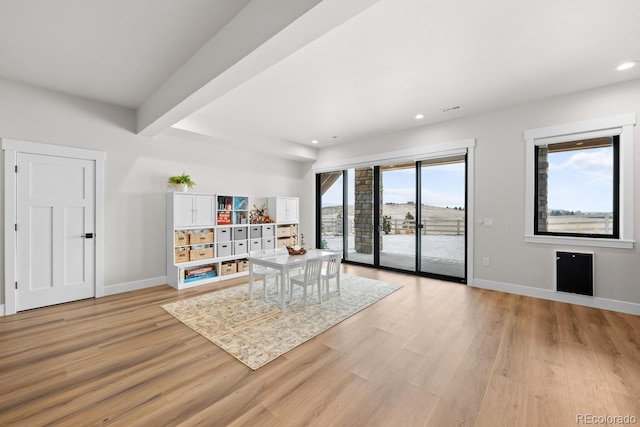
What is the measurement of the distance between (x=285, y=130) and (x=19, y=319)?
14.8ft

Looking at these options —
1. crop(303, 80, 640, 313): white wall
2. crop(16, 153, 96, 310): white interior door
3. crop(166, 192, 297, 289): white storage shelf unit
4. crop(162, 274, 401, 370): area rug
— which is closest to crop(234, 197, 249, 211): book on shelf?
crop(166, 192, 297, 289): white storage shelf unit

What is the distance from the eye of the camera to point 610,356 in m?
2.32

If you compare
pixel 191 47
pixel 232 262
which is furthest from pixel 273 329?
pixel 191 47

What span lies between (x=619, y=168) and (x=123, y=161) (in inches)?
271

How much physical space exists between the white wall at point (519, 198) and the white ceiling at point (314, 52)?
0.76 ft

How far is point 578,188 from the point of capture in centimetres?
368

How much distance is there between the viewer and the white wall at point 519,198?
3.30 metres

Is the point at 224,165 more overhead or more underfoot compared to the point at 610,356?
more overhead

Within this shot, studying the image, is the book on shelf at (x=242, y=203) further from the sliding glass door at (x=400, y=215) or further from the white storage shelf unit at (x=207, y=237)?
the sliding glass door at (x=400, y=215)

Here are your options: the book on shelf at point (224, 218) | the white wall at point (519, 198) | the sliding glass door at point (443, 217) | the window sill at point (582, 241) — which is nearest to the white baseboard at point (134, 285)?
the book on shelf at point (224, 218)

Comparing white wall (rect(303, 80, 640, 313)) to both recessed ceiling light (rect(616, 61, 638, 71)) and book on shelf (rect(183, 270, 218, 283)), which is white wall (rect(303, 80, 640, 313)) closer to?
recessed ceiling light (rect(616, 61, 638, 71))

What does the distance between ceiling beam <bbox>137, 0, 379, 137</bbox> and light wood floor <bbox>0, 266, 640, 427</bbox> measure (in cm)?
246

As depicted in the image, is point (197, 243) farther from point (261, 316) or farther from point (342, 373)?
point (342, 373)

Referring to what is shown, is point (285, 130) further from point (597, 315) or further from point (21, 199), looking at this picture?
point (597, 315)
